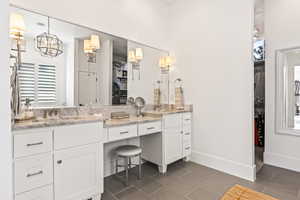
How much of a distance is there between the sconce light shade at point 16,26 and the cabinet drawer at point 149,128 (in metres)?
1.74

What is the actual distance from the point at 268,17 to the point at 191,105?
2067 mm

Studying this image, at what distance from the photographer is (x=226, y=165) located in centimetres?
275

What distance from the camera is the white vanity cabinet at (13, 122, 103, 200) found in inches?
56.9

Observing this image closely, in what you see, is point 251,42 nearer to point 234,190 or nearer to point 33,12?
point 234,190

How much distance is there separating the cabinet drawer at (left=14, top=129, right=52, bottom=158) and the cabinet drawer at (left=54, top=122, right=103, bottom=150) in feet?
0.22

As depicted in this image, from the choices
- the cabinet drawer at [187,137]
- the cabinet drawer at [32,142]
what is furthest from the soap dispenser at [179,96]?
the cabinet drawer at [32,142]

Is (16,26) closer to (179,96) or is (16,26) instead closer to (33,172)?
(33,172)

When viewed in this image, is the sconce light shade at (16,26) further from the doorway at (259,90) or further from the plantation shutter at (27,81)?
the doorway at (259,90)

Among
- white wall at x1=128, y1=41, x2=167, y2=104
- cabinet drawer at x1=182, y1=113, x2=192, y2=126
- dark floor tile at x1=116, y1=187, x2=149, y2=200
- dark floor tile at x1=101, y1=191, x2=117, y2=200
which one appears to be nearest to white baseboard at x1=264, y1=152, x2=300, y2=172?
cabinet drawer at x1=182, y1=113, x2=192, y2=126

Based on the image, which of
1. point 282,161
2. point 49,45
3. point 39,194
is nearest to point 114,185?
point 39,194

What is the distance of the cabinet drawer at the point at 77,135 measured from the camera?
163 centimetres

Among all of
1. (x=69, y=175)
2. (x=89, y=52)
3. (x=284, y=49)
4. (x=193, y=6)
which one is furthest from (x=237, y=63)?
(x=69, y=175)

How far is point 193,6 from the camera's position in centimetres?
321

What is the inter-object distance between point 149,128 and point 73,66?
136 centimetres
